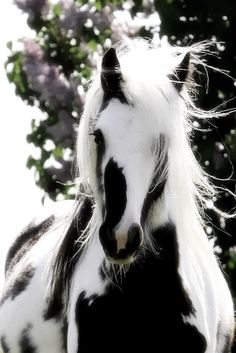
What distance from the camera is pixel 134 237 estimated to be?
4.47 metres

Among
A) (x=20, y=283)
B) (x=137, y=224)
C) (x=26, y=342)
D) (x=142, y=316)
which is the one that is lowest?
(x=26, y=342)

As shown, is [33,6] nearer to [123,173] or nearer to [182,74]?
[182,74]

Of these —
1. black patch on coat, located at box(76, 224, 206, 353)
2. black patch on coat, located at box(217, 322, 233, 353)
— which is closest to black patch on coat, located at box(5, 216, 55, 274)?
black patch on coat, located at box(217, 322, 233, 353)

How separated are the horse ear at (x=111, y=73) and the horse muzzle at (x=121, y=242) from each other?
643mm

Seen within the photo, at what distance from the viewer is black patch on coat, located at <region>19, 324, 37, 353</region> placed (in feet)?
19.5

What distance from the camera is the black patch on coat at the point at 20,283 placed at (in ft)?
20.0

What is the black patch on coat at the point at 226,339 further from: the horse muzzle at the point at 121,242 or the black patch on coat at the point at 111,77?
the black patch on coat at the point at 111,77

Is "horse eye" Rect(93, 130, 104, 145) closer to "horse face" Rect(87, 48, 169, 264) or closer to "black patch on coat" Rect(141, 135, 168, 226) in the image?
"horse face" Rect(87, 48, 169, 264)

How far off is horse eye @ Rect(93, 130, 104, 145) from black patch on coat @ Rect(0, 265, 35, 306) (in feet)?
4.87

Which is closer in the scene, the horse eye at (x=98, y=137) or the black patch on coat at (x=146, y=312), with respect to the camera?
the horse eye at (x=98, y=137)

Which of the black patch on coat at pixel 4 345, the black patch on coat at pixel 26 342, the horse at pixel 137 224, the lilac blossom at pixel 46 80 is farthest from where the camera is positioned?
the lilac blossom at pixel 46 80

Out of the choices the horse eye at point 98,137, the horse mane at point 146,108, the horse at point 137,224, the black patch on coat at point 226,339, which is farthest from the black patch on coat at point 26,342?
the horse eye at point 98,137

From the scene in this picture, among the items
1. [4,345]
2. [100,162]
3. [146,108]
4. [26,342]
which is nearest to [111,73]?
[146,108]

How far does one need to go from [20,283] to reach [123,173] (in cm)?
171
